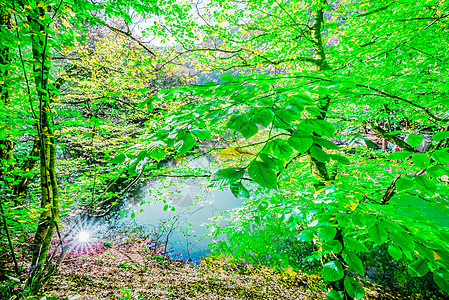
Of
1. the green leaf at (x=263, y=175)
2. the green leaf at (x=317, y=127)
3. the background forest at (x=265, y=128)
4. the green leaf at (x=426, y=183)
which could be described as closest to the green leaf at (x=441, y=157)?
the background forest at (x=265, y=128)

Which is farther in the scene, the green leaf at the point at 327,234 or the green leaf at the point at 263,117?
the green leaf at the point at 327,234

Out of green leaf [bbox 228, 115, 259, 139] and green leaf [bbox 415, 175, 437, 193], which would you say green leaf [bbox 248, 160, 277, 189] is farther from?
green leaf [bbox 415, 175, 437, 193]

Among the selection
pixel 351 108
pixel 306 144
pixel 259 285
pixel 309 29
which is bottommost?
pixel 259 285

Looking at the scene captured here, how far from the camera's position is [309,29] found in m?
4.10

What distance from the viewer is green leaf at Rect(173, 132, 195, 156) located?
85 cm

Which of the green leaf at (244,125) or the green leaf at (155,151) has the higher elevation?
the green leaf at (155,151)

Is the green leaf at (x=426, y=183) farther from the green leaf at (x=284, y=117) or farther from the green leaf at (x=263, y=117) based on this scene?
the green leaf at (x=263, y=117)

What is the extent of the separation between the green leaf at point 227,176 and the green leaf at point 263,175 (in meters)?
0.08

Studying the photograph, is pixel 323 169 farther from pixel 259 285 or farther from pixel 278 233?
pixel 278 233

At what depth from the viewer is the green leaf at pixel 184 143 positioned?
2.77 feet

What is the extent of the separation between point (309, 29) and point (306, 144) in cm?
478

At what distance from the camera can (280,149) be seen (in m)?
0.83

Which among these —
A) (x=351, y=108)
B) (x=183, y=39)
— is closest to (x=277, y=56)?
(x=183, y=39)

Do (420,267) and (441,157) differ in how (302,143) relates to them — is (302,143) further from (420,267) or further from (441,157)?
(420,267)
